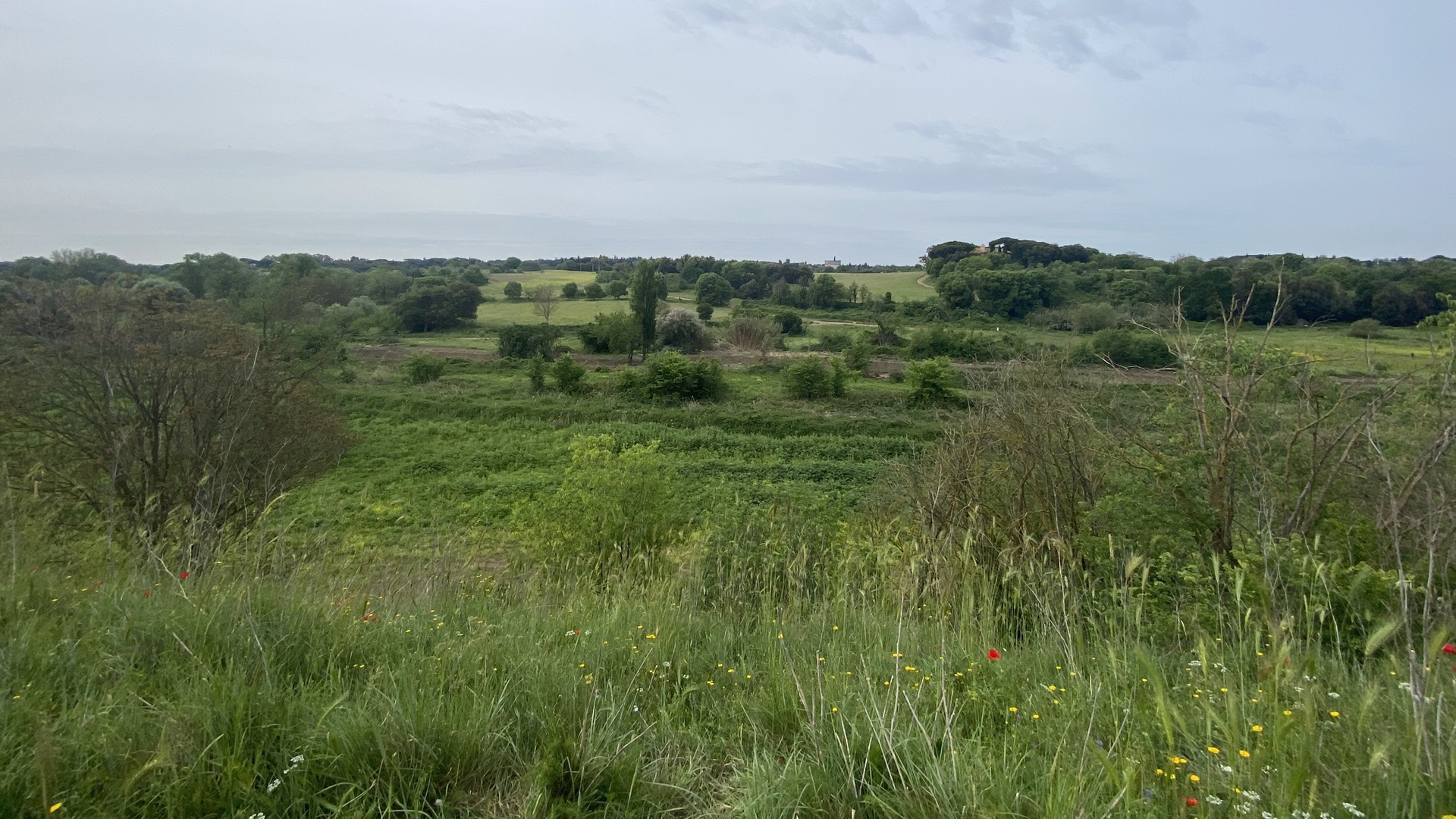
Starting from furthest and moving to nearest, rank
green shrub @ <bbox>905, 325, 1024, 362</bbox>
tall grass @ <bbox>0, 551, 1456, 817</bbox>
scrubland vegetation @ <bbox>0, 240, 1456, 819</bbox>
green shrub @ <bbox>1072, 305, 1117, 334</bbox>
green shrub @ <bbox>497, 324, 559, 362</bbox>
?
green shrub @ <bbox>905, 325, 1024, 362</bbox>, green shrub @ <bbox>497, 324, 559, 362</bbox>, green shrub @ <bbox>1072, 305, 1117, 334</bbox>, scrubland vegetation @ <bbox>0, 240, 1456, 819</bbox>, tall grass @ <bbox>0, 551, 1456, 817</bbox>

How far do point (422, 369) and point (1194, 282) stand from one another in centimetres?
3995

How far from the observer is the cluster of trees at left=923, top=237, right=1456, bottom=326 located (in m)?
14.3

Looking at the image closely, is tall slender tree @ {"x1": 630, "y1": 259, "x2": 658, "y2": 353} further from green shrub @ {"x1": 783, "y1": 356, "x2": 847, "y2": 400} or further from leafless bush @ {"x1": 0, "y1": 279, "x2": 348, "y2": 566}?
leafless bush @ {"x1": 0, "y1": 279, "x2": 348, "y2": 566}

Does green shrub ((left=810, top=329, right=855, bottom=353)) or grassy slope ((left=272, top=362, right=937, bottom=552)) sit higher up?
green shrub ((left=810, top=329, right=855, bottom=353))

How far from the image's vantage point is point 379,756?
229 cm

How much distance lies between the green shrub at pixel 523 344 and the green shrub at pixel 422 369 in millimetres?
7129

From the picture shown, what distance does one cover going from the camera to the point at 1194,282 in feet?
95.7

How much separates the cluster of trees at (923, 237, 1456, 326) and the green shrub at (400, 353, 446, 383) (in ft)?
124

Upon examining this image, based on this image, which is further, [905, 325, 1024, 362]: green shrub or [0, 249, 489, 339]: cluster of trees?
[905, 325, 1024, 362]: green shrub

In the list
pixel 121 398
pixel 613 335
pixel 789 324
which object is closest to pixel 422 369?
pixel 613 335

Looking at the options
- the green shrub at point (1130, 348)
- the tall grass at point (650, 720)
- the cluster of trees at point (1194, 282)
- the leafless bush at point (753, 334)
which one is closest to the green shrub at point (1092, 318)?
the cluster of trees at point (1194, 282)

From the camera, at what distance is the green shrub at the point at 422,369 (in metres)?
46.0

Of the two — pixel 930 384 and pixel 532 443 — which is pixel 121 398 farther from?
pixel 930 384

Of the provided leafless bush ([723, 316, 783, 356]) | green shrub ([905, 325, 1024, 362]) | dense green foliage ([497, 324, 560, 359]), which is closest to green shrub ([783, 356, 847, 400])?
green shrub ([905, 325, 1024, 362])
